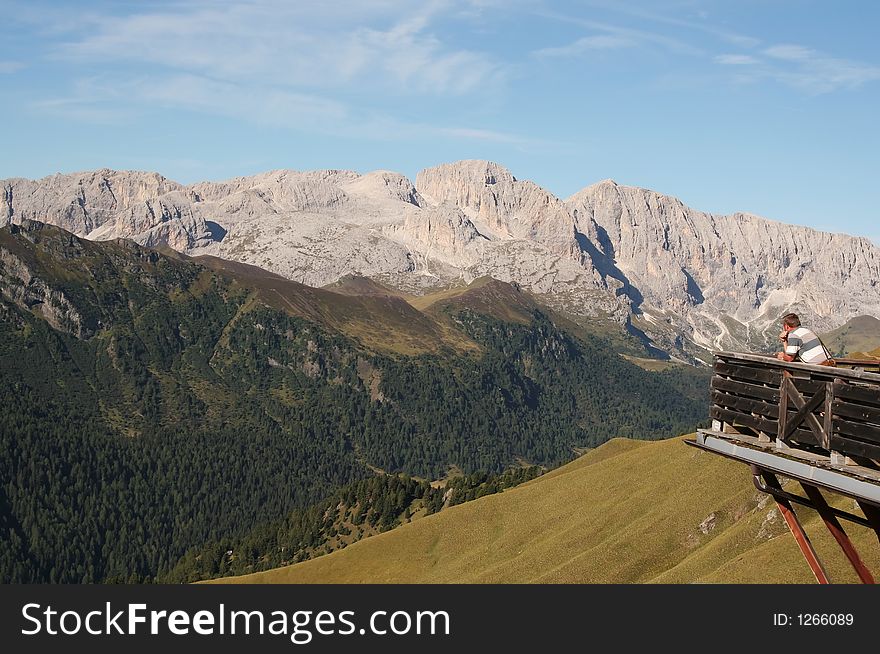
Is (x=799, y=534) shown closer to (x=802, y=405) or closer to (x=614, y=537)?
(x=802, y=405)

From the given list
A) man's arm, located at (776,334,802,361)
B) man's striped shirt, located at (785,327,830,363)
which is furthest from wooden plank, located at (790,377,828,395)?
man's striped shirt, located at (785,327,830,363)

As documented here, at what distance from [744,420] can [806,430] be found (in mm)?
2049

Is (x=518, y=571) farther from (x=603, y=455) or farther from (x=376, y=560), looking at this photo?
(x=603, y=455)

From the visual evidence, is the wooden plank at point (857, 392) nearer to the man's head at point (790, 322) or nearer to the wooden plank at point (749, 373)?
the wooden plank at point (749, 373)

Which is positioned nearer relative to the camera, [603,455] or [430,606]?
[430,606]

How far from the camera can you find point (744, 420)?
21.8 meters

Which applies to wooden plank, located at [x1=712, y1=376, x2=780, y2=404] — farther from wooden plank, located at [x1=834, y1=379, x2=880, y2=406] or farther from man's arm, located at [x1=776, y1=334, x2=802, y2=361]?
wooden plank, located at [x1=834, y1=379, x2=880, y2=406]

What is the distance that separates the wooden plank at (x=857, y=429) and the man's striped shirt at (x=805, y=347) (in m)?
3.63

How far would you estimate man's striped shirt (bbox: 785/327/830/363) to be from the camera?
2234cm

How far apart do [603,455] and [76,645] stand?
178 metres

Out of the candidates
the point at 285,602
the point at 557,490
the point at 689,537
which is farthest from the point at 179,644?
the point at 557,490

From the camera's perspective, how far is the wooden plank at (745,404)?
2084 centimetres

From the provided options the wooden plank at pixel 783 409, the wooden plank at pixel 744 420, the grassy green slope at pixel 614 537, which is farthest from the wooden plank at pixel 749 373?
the grassy green slope at pixel 614 537

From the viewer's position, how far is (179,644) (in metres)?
24.2
